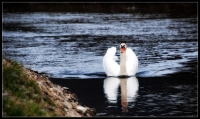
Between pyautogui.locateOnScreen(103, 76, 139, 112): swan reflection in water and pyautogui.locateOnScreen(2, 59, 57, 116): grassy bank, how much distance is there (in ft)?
9.13

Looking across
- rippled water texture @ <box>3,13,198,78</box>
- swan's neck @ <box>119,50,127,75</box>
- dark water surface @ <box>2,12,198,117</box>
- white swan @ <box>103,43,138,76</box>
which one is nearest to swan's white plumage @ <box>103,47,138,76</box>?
white swan @ <box>103,43,138,76</box>

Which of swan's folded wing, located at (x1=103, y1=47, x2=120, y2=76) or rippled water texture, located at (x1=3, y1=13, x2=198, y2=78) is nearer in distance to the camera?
swan's folded wing, located at (x1=103, y1=47, x2=120, y2=76)

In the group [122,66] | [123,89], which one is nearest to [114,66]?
[122,66]

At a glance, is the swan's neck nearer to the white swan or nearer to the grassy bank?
the white swan

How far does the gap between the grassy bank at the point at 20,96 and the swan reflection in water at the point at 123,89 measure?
110 inches

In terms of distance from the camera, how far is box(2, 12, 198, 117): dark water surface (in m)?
15.1

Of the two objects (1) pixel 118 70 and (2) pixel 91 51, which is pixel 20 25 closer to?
(2) pixel 91 51

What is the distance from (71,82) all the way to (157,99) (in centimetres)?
444

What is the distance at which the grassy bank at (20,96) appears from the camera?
10141 mm

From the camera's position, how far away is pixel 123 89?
701 inches

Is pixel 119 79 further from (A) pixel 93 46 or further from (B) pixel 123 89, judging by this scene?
(A) pixel 93 46

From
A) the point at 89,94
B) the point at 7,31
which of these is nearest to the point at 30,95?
the point at 89,94

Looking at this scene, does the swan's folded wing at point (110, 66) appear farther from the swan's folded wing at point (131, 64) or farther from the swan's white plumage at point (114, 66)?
the swan's folded wing at point (131, 64)

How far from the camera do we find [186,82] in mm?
18734
